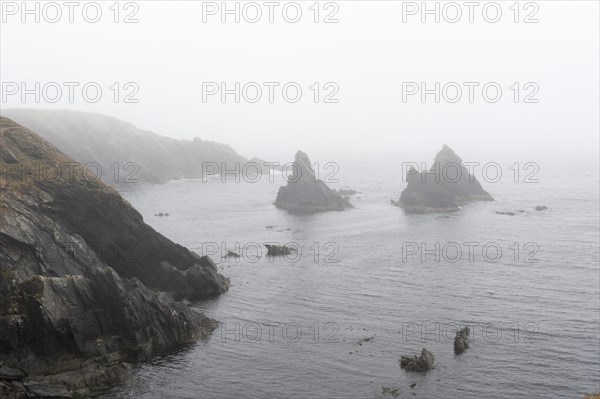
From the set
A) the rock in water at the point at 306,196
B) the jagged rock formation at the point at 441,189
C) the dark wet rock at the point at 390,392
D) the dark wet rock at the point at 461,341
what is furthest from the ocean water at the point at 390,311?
the rock in water at the point at 306,196

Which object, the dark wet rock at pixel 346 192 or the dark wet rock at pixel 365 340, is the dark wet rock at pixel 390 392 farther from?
the dark wet rock at pixel 346 192

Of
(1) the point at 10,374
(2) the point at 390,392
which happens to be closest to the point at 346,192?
(2) the point at 390,392

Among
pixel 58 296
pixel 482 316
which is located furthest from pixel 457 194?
pixel 58 296

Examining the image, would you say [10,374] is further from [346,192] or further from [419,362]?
[346,192]

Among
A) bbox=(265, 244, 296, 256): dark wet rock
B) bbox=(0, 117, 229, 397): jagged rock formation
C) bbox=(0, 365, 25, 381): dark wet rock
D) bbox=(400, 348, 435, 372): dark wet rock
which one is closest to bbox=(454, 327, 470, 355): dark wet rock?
bbox=(400, 348, 435, 372): dark wet rock

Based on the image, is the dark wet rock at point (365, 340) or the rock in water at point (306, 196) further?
the rock in water at point (306, 196)
